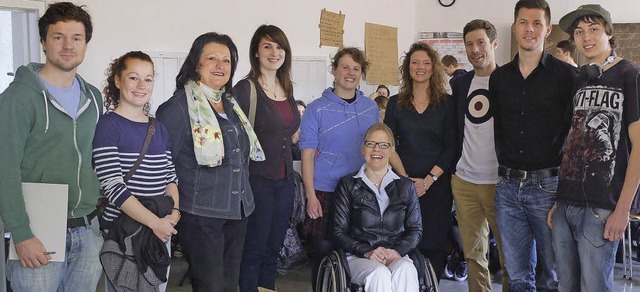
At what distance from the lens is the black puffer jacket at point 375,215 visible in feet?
10.4

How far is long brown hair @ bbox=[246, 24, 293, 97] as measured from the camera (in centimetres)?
309

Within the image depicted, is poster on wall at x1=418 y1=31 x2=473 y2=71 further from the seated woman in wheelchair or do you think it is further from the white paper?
the white paper

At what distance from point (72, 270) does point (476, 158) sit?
6.28 feet

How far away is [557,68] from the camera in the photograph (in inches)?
112

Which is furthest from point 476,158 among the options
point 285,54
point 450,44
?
point 450,44

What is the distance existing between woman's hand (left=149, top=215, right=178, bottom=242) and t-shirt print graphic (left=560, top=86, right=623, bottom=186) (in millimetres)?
1529

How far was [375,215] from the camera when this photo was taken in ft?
10.4

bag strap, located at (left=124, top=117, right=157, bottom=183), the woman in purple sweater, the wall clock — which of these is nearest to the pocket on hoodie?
the woman in purple sweater

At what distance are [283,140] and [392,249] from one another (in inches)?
28.8

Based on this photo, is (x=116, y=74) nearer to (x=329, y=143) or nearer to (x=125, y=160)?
(x=125, y=160)

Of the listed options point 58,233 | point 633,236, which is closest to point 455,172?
point 58,233

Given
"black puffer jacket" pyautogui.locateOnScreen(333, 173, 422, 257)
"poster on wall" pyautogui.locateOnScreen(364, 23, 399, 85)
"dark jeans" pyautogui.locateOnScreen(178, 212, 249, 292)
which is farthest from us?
"poster on wall" pyautogui.locateOnScreen(364, 23, 399, 85)

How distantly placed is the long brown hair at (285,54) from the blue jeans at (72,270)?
115cm

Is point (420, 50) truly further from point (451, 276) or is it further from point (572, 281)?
point (451, 276)
